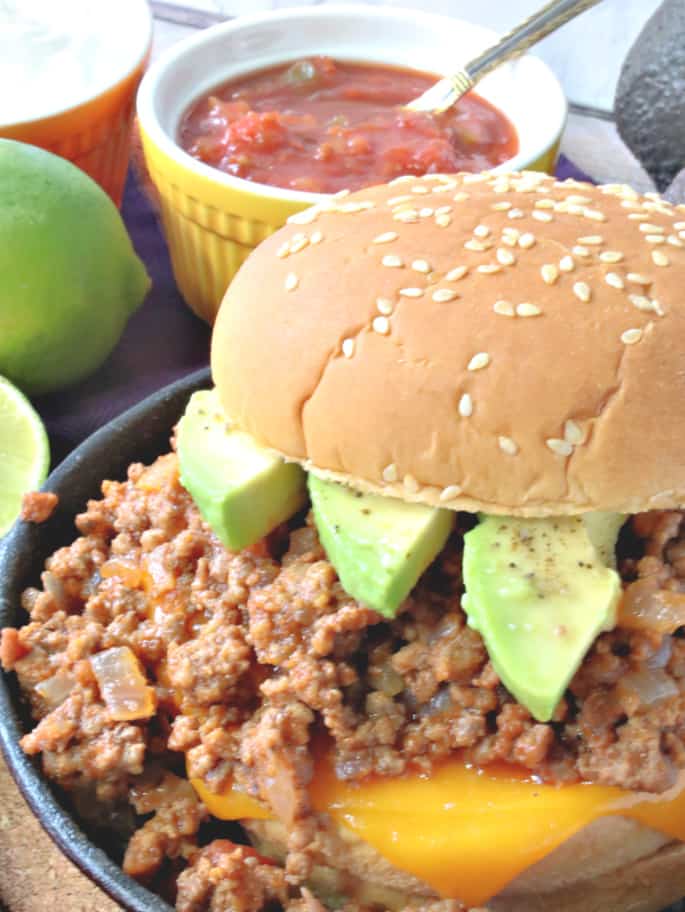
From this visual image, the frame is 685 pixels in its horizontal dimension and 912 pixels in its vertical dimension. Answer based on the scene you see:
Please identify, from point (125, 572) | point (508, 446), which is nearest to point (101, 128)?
point (125, 572)

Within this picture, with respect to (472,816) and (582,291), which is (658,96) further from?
(472,816)

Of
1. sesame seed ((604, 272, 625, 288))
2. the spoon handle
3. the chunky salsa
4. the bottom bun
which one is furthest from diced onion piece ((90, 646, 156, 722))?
the spoon handle

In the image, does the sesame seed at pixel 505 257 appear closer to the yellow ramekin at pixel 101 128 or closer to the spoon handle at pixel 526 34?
the spoon handle at pixel 526 34

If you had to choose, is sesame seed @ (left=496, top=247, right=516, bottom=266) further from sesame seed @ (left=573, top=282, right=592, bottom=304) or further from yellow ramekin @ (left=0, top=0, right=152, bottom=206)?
yellow ramekin @ (left=0, top=0, right=152, bottom=206)

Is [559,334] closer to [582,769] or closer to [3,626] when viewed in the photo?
[582,769]

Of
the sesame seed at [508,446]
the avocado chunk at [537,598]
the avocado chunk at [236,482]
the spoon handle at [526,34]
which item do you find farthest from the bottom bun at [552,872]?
the spoon handle at [526,34]

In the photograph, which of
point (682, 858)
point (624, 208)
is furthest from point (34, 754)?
point (624, 208)
